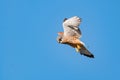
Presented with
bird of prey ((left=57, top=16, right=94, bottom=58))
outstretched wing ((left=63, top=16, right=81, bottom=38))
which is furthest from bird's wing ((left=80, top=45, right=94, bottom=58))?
outstretched wing ((left=63, top=16, right=81, bottom=38))

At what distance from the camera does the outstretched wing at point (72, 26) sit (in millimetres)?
7270

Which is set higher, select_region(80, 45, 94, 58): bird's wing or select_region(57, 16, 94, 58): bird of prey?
select_region(57, 16, 94, 58): bird of prey

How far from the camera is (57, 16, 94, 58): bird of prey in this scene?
→ 724cm

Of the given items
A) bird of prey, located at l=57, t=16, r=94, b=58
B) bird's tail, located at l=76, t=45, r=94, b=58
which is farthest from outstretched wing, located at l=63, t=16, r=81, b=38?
bird's tail, located at l=76, t=45, r=94, b=58

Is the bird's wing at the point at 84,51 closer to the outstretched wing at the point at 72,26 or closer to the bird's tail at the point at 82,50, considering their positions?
the bird's tail at the point at 82,50

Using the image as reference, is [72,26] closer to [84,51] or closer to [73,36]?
[73,36]

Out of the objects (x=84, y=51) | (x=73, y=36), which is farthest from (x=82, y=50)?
(x=73, y=36)

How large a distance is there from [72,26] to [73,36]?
0.81ft

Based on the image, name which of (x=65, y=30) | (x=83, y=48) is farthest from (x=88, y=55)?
(x=65, y=30)

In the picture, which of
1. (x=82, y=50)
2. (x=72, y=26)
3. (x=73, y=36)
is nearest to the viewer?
(x=82, y=50)

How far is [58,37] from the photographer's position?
302 inches

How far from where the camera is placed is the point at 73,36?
7504 mm

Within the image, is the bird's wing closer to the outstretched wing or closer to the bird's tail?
the bird's tail

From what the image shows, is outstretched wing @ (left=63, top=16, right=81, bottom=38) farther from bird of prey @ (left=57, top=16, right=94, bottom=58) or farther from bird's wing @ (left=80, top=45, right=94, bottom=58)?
bird's wing @ (left=80, top=45, right=94, bottom=58)
